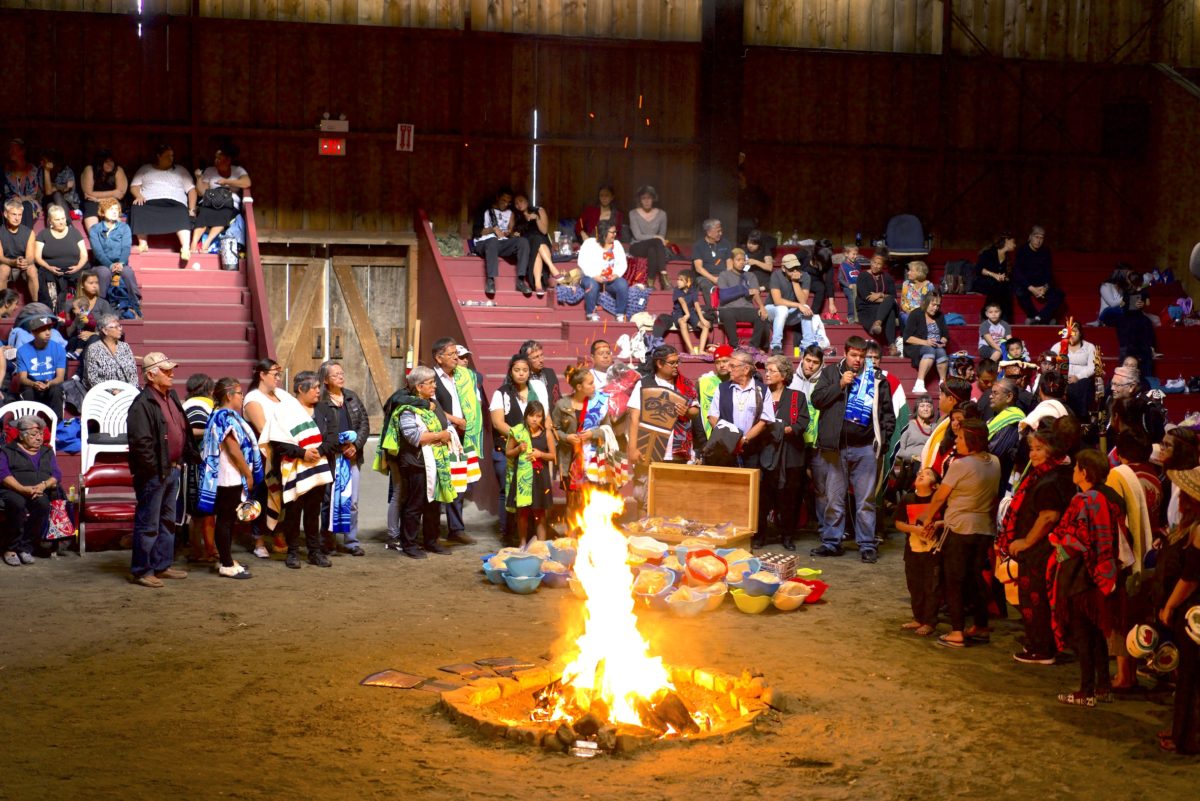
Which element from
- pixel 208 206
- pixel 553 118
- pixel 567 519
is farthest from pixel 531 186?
pixel 567 519

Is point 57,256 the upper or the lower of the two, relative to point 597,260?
lower

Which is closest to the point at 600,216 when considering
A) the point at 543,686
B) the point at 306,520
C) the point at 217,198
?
the point at 217,198

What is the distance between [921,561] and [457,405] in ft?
15.6

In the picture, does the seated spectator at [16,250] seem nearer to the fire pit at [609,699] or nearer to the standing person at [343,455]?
the standing person at [343,455]

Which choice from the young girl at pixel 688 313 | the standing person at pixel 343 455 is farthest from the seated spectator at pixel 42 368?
the young girl at pixel 688 313

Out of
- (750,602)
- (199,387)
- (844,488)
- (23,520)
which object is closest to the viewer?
(750,602)

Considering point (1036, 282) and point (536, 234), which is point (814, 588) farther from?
point (1036, 282)

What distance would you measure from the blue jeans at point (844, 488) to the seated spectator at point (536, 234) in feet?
19.9

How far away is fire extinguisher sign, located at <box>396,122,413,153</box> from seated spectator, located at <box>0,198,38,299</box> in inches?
195

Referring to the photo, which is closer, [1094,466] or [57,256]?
[1094,466]

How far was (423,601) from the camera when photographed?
1059 centimetres

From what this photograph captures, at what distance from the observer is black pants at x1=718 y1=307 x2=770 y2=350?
16.5m

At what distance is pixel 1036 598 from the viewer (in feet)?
29.3

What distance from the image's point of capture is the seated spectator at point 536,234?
17703 millimetres
